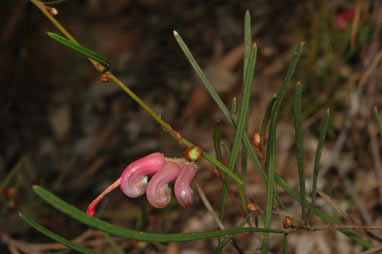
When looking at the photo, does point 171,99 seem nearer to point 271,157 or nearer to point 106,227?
point 271,157

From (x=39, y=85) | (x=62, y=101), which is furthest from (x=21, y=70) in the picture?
(x=62, y=101)

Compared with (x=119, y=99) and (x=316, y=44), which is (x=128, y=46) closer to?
(x=119, y=99)

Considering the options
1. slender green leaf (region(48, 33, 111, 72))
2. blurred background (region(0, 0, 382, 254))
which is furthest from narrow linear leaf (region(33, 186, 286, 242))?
blurred background (region(0, 0, 382, 254))

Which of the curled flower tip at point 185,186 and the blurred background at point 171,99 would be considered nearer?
the curled flower tip at point 185,186

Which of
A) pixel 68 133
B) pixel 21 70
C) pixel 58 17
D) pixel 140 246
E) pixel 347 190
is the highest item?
pixel 58 17

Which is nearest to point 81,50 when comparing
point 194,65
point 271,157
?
point 194,65

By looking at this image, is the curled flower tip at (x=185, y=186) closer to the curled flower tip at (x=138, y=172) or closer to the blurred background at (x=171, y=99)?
the curled flower tip at (x=138, y=172)

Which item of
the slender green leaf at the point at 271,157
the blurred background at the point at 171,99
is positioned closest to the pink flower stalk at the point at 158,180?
the slender green leaf at the point at 271,157
